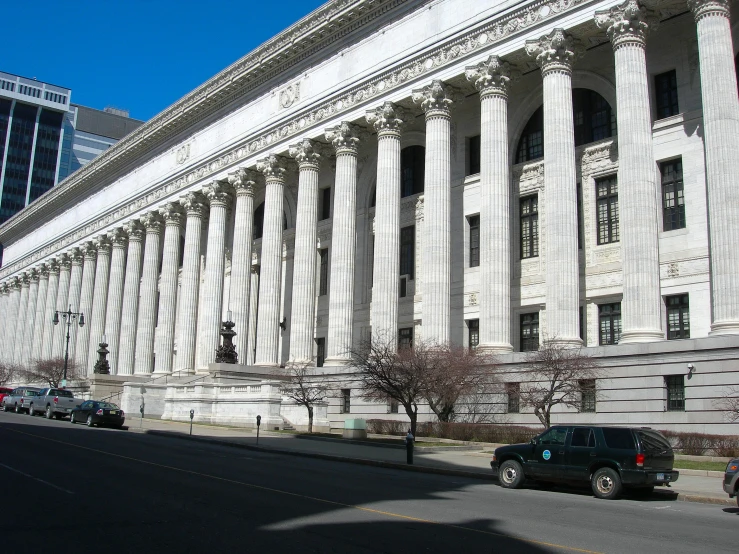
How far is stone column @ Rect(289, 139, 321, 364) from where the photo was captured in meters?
45.6

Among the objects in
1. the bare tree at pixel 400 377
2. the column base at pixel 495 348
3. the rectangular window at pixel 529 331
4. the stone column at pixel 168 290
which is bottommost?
the bare tree at pixel 400 377

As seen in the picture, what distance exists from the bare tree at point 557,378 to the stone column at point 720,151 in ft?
16.5

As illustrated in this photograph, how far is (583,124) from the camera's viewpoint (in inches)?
1516

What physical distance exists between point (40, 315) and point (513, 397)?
69256 mm

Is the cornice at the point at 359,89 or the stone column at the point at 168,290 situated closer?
the cornice at the point at 359,89

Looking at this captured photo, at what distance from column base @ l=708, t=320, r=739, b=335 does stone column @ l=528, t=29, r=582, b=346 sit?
5.75m

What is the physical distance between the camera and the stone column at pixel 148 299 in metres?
61.2

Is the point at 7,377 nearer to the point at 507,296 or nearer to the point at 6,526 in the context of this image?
the point at 507,296

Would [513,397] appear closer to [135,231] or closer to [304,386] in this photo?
[304,386]

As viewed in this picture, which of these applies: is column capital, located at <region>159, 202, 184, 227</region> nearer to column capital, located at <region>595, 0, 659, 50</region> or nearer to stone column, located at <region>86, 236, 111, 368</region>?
stone column, located at <region>86, 236, 111, 368</region>

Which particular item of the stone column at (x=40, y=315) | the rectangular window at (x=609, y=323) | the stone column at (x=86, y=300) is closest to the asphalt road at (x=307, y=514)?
the rectangular window at (x=609, y=323)

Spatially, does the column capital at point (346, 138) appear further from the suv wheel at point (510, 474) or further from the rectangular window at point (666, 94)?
Result: the suv wheel at point (510, 474)

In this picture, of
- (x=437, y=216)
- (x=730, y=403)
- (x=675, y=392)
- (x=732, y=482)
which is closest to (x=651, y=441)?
(x=732, y=482)

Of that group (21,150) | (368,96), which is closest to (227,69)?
(368,96)
